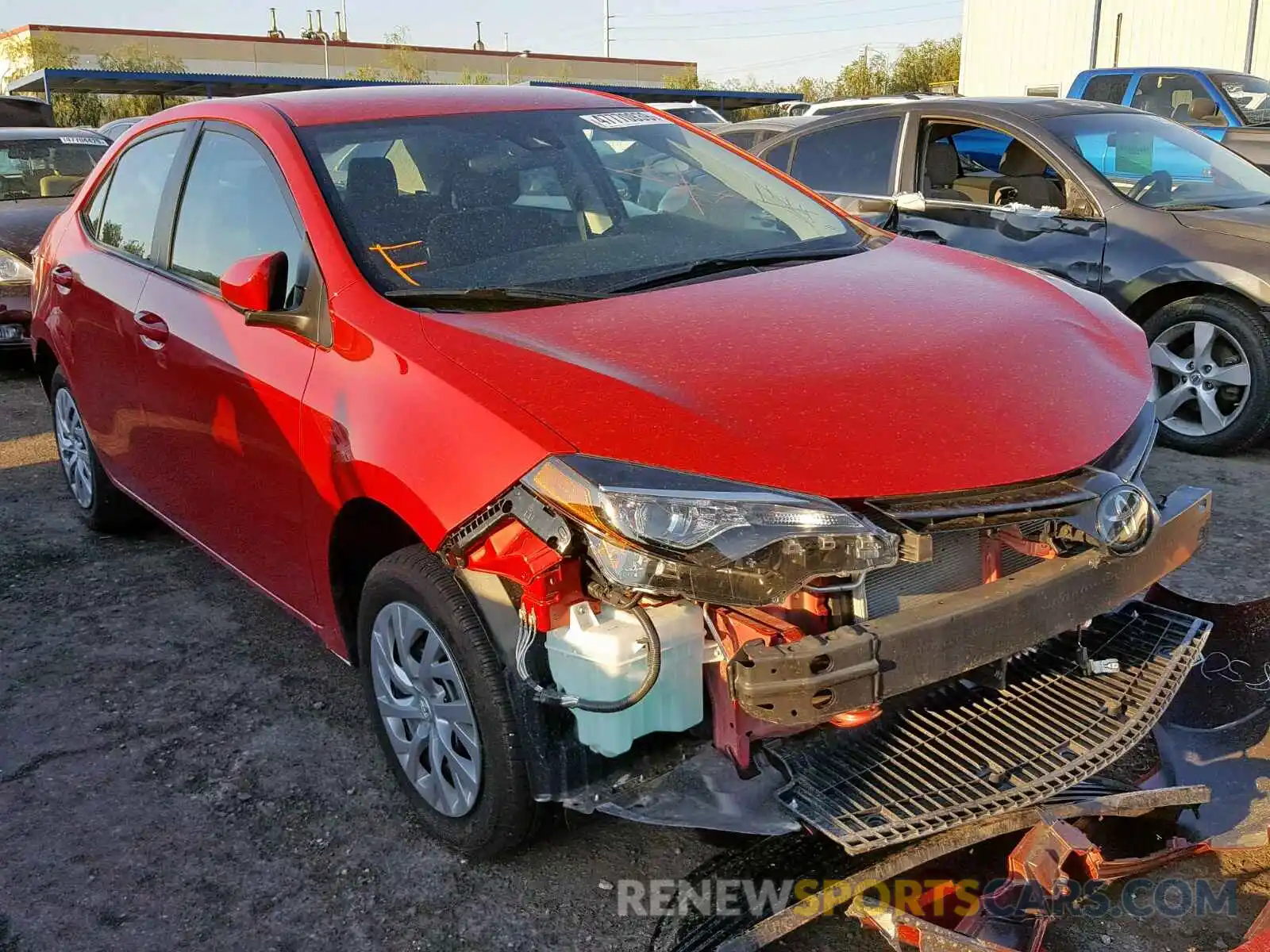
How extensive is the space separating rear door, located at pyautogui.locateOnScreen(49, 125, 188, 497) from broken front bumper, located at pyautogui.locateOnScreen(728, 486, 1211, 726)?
2667 mm

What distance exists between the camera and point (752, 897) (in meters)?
2.49

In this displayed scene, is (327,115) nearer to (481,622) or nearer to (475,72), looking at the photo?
(481,622)

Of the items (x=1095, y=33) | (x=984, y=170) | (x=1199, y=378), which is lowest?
(x=1199, y=378)

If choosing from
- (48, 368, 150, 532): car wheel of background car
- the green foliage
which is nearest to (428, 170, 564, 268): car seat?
(48, 368, 150, 532): car wheel of background car

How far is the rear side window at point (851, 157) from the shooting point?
663 centimetres

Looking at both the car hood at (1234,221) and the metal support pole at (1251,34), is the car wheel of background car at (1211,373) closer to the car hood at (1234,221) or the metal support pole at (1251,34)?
the car hood at (1234,221)

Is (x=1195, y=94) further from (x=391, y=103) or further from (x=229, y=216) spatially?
(x=229, y=216)

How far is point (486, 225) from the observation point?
324cm

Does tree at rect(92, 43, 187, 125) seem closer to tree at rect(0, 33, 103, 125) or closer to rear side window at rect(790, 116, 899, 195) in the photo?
tree at rect(0, 33, 103, 125)

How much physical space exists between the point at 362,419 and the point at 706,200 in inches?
58.8

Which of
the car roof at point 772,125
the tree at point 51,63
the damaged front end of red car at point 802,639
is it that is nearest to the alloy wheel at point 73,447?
the damaged front end of red car at point 802,639

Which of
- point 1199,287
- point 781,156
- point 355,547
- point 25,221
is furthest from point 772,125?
point 355,547

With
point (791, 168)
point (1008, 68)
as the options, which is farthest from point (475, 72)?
point (791, 168)

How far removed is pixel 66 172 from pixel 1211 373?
353 inches
